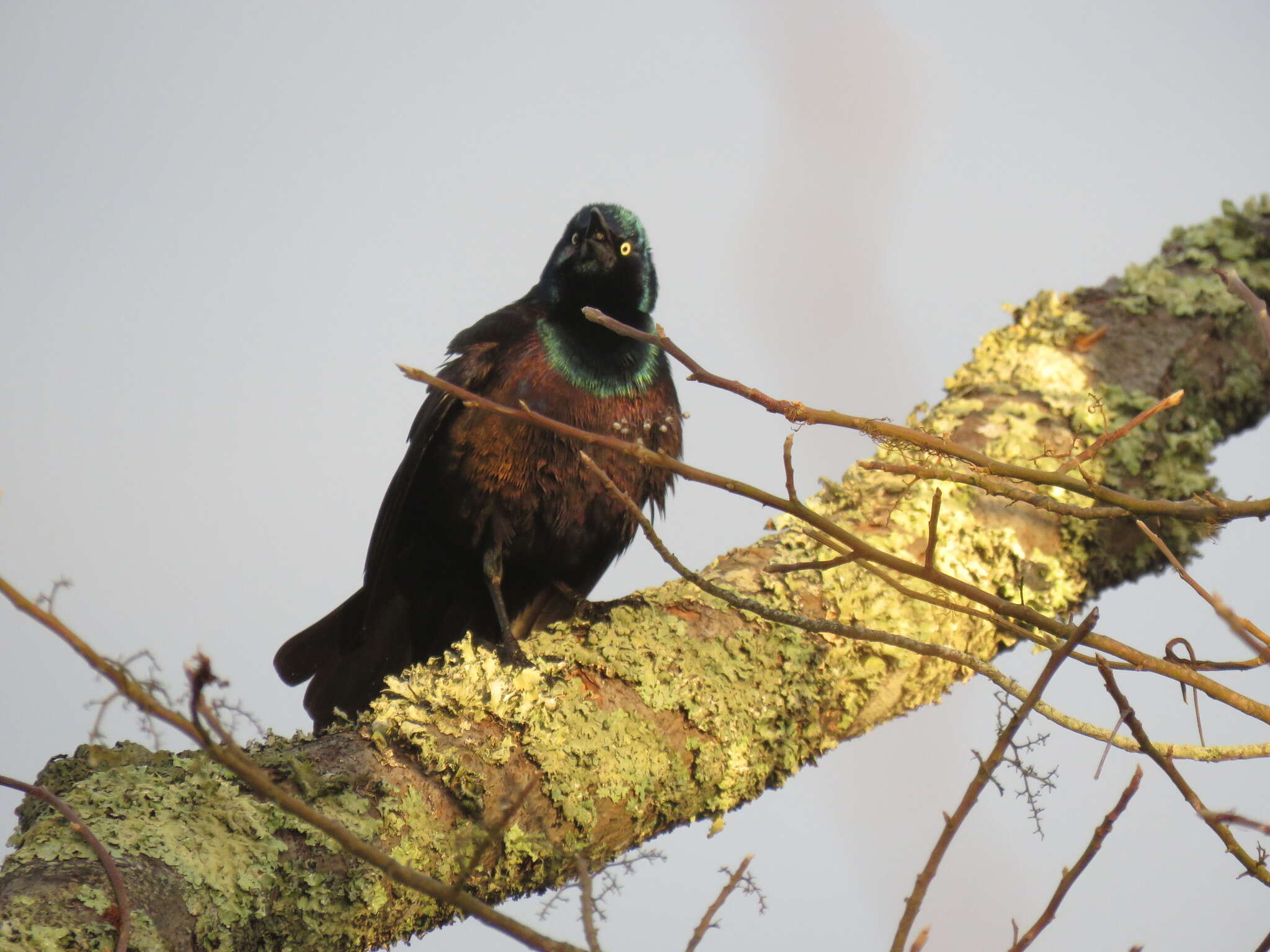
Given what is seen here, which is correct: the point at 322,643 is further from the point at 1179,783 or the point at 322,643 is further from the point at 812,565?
→ the point at 1179,783

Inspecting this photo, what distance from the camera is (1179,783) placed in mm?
1223

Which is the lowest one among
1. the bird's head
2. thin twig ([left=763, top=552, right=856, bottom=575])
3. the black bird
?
thin twig ([left=763, top=552, right=856, bottom=575])

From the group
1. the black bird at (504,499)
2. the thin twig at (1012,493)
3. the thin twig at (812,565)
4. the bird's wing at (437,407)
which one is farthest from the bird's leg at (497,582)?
the thin twig at (1012,493)

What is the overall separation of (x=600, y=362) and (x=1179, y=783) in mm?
2377

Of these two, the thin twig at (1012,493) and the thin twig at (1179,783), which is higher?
the thin twig at (1012,493)

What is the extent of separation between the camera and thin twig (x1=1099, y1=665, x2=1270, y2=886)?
1.17 metres

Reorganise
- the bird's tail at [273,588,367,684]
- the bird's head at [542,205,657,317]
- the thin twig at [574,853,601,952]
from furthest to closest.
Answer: the bird's head at [542,205,657,317] → the bird's tail at [273,588,367,684] → the thin twig at [574,853,601,952]

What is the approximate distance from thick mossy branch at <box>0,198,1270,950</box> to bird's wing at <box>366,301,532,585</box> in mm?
941

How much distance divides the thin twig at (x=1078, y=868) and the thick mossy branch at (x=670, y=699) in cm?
52

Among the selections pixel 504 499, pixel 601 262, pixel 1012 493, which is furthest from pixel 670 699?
pixel 601 262

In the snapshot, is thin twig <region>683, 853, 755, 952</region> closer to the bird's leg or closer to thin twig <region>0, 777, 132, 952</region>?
thin twig <region>0, 777, 132, 952</region>

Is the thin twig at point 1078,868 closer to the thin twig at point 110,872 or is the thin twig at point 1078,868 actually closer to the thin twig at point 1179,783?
the thin twig at point 1179,783

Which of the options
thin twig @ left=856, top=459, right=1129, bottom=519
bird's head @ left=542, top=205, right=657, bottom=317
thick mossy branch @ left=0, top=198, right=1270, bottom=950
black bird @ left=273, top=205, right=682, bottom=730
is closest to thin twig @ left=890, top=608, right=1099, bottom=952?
thin twig @ left=856, top=459, right=1129, bottom=519

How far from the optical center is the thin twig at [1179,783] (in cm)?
117
